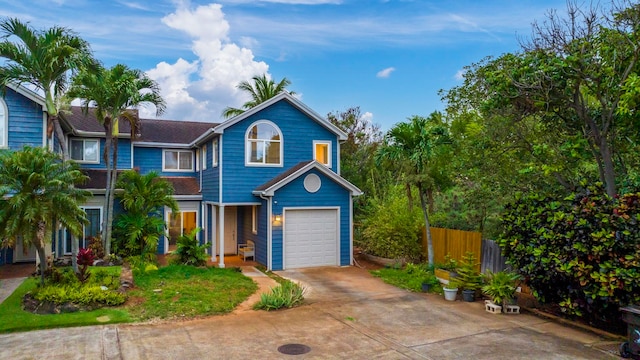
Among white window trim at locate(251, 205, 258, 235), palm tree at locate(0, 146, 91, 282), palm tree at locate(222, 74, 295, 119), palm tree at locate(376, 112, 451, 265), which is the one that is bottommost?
white window trim at locate(251, 205, 258, 235)

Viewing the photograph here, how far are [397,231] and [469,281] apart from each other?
4320mm

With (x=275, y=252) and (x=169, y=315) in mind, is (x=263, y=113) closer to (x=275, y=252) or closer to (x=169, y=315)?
(x=275, y=252)

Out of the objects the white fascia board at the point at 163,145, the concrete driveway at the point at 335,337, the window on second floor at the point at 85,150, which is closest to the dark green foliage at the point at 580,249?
the concrete driveway at the point at 335,337

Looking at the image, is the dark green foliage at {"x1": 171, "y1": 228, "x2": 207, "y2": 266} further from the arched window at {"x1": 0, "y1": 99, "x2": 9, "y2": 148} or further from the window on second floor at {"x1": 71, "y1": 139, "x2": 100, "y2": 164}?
the window on second floor at {"x1": 71, "y1": 139, "x2": 100, "y2": 164}

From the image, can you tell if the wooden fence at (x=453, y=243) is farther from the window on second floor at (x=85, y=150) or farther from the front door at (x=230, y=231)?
the window on second floor at (x=85, y=150)

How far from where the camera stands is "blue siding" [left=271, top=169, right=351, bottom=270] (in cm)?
1443

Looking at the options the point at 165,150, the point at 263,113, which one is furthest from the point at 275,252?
the point at 165,150

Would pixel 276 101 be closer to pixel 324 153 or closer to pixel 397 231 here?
pixel 324 153

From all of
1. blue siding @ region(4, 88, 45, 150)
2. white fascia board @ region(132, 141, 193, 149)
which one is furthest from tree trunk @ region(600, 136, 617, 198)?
blue siding @ region(4, 88, 45, 150)

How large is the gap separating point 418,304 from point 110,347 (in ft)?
22.5

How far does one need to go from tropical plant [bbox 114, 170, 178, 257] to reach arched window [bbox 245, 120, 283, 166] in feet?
11.6

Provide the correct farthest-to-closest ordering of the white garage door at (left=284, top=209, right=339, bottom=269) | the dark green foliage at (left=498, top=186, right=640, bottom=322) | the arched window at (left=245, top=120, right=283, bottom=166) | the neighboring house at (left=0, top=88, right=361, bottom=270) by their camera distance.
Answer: the arched window at (left=245, top=120, right=283, bottom=166) < the white garage door at (left=284, top=209, right=339, bottom=269) < the neighboring house at (left=0, top=88, right=361, bottom=270) < the dark green foliage at (left=498, top=186, right=640, bottom=322)

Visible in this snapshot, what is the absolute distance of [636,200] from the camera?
24.6 feet

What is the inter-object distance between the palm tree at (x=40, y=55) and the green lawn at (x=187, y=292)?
5.85 meters
